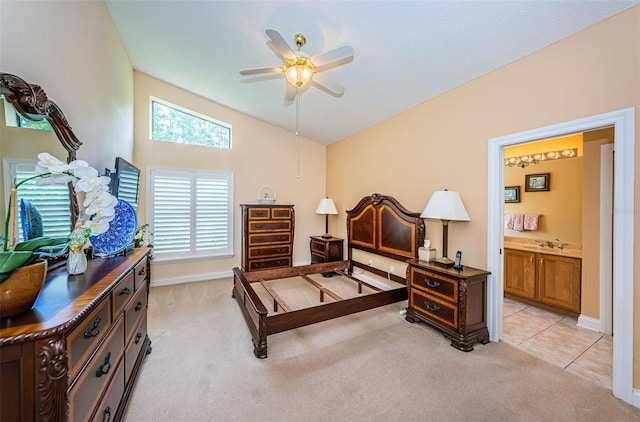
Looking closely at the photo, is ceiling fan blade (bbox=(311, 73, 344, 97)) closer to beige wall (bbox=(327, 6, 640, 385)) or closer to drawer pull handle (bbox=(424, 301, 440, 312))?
beige wall (bbox=(327, 6, 640, 385))

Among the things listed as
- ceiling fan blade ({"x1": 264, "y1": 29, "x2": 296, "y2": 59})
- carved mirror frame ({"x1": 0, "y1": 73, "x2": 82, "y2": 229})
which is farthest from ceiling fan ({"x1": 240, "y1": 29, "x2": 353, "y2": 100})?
carved mirror frame ({"x1": 0, "y1": 73, "x2": 82, "y2": 229})

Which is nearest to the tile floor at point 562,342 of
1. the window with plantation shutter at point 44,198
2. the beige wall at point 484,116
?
the beige wall at point 484,116

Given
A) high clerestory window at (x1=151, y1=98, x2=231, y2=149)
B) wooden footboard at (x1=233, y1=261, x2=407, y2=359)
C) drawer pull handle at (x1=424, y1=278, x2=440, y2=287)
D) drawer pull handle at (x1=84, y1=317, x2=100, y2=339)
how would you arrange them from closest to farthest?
drawer pull handle at (x1=84, y1=317, x2=100, y2=339) < wooden footboard at (x1=233, y1=261, x2=407, y2=359) < drawer pull handle at (x1=424, y1=278, x2=440, y2=287) < high clerestory window at (x1=151, y1=98, x2=231, y2=149)

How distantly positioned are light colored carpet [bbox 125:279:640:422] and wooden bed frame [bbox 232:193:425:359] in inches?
10.5

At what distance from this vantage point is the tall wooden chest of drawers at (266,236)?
4441 mm

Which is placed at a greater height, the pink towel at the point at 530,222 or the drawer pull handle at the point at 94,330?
the pink towel at the point at 530,222

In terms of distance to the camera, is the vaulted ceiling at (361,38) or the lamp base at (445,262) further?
the lamp base at (445,262)

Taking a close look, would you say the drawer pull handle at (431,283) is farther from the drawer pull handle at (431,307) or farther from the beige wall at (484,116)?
the beige wall at (484,116)

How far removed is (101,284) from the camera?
1.22 metres

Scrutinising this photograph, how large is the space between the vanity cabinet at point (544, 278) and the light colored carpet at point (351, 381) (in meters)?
1.37

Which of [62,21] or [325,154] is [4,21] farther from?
[325,154]

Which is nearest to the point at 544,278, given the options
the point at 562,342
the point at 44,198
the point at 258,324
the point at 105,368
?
the point at 562,342

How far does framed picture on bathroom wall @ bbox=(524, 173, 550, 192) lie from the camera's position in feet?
12.0

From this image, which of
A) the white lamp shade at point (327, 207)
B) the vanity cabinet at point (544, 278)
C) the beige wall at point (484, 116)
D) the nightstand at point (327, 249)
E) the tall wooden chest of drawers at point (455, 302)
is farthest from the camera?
the white lamp shade at point (327, 207)
